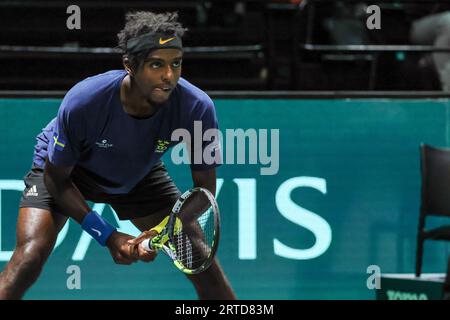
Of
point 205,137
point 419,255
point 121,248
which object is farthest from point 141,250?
point 419,255

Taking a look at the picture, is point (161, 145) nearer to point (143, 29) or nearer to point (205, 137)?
point (205, 137)

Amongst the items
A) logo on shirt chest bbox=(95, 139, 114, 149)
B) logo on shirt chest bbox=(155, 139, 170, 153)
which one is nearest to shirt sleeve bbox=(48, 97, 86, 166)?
logo on shirt chest bbox=(95, 139, 114, 149)

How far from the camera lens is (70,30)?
7297mm

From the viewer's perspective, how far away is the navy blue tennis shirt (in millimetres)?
4684

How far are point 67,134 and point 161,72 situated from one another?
532mm

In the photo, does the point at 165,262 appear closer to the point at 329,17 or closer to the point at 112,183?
the point at 112,183

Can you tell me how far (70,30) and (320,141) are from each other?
6.58ft

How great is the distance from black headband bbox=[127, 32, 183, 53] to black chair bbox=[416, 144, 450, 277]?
7.68ft

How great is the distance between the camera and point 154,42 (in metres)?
4.53

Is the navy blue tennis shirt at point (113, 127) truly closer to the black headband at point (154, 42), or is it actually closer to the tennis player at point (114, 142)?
the tennis player at point (114, 142)

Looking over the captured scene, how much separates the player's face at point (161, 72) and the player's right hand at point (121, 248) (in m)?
0.62

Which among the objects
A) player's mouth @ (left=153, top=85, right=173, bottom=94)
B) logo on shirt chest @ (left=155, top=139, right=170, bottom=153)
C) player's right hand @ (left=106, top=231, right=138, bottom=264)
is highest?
player's mouth @ (left=153, top=85, right=173, bottom=94)

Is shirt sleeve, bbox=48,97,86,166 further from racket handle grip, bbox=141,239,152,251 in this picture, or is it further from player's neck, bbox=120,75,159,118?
racket handle grip, bbox=141,239,152,251
